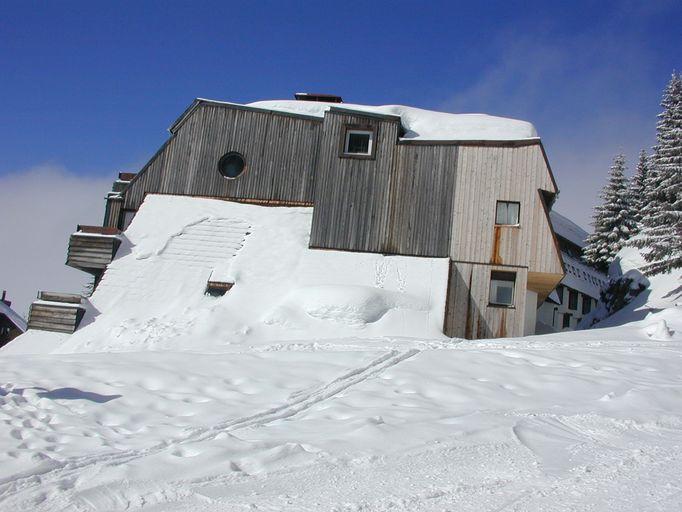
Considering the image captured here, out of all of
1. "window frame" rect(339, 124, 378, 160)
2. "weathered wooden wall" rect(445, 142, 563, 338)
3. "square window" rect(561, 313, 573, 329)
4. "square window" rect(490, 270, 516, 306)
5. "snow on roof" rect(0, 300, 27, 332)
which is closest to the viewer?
"weathered wooden wall" rect(445, 142, 563, 338)

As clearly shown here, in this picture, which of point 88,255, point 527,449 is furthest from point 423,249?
point 527,449

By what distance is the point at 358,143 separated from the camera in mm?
22422

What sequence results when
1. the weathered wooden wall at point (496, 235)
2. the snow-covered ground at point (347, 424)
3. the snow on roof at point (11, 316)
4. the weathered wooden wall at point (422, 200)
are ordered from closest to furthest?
the snow-covered ground at point (347, 424), the weathered wooden wall at point (496, 235), the weathered wooden wall at point (422, 200), the snow on roof at point (11, 316)

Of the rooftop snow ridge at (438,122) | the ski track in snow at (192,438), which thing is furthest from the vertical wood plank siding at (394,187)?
the ski track in snow at (192,438)

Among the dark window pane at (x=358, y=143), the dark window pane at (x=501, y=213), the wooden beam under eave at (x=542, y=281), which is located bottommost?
the wooden beam under eave at (x=542, y=281)

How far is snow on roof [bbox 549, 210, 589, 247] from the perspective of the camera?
3942 cm

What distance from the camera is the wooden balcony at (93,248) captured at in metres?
21.5

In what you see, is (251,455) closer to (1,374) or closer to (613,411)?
(613,411)

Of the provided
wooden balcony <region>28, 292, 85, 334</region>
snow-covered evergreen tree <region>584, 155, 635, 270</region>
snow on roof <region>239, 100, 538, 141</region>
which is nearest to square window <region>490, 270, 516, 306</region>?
snow on roof <region>239, 100, 538, 141</region>

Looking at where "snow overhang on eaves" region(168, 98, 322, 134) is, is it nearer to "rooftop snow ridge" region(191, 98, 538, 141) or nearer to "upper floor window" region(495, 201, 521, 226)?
"rooftop snow ridge" region(191, 98, 538, 141)

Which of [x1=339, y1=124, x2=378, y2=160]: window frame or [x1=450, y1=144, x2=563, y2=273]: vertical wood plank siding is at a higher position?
[x1=339, y1=124, x2=378, y2=160]: window frame

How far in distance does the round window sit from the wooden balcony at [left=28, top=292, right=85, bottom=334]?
6.65 meters

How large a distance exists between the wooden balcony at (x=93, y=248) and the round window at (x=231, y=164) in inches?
163

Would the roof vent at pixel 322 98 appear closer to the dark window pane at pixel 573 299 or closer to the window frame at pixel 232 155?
the window frame at pixel 232 155
